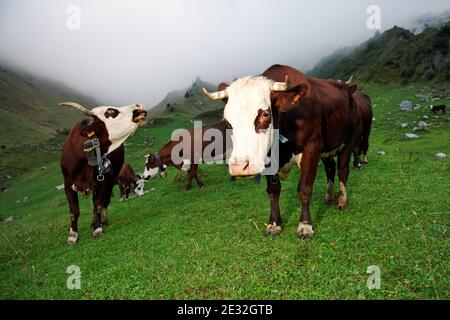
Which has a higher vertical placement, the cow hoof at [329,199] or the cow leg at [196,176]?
the cow hoof at [329,199]

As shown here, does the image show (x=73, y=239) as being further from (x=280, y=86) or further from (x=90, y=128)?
(x=280, y=86)

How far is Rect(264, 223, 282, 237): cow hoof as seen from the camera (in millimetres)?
7059

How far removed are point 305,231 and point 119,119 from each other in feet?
19.4

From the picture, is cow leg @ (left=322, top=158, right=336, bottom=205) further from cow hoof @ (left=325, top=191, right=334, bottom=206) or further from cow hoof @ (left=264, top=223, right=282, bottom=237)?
cow hoof @ (left=264, top=223, right=282, bottom=237)

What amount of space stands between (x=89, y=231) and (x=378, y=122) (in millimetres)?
25688

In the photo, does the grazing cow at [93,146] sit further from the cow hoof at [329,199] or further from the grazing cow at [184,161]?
the grazing cow at [184,161]

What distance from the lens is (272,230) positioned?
7.12 metres

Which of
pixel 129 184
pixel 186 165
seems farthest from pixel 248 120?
pixel 129 184

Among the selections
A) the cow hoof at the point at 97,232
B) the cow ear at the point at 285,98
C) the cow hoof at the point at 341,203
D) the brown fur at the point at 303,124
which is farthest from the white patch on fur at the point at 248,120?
the cow hoof at the point at 97,232

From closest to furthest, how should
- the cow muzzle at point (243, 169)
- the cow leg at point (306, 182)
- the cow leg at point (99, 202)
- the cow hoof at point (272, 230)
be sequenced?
the cow muzzle at point (243, 169)
the cow leg at point (306, 182)
the cow hoof at point (272, 230)
the cow leg at point (99, 202)

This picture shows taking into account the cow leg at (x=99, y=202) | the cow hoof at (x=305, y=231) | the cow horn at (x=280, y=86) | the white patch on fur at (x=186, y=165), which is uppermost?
the cow horn at (x=280, y=86)

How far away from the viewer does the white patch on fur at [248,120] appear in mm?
5391

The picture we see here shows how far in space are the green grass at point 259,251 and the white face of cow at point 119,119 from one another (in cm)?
266
